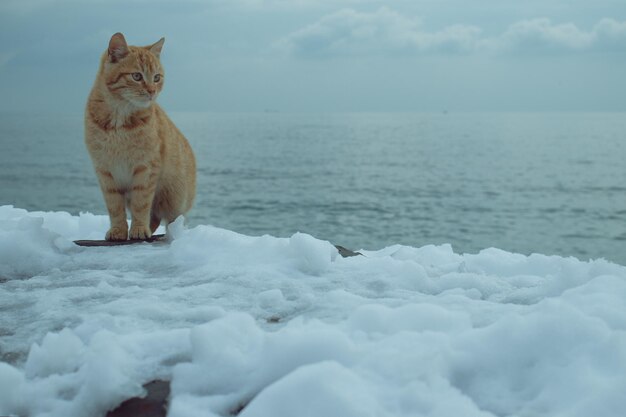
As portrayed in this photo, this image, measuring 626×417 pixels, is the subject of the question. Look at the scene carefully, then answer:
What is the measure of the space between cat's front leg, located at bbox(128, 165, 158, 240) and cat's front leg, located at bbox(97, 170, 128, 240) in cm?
9

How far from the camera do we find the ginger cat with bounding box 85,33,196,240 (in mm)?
5312

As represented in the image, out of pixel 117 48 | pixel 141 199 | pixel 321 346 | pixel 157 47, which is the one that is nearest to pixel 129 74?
pixel 117 48

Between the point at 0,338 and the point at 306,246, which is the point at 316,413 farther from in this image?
the point at 306,246

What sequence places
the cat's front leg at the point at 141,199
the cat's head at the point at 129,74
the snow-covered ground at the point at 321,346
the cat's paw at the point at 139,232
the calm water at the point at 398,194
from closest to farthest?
the snow-covered ground at the point at 321,346, the cat's head at the point at 129,74, the cat's front leg at the point at 141,199, the cat's paw at the point at 139,232, the calm water at the point at 398,194

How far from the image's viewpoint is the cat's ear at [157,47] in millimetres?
5598

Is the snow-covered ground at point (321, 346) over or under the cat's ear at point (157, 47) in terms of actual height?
under

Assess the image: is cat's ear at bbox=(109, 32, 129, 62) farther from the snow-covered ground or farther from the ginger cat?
the snow-covered ground

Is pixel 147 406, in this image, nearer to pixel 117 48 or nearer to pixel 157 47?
pixel 117 48

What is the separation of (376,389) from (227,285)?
1.69m

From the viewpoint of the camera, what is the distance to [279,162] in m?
53.8

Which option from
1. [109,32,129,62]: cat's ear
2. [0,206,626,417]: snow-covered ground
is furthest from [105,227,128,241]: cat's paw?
[0,206,626,417]: snow-covered ground

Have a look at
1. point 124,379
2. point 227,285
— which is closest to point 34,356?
point 124,379

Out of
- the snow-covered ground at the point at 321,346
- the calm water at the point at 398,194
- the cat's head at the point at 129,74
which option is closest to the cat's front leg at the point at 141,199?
the cat's head at the point at 129,74

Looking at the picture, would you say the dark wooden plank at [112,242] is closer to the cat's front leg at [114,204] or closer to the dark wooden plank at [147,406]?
the cat's front leg at [114,204]
